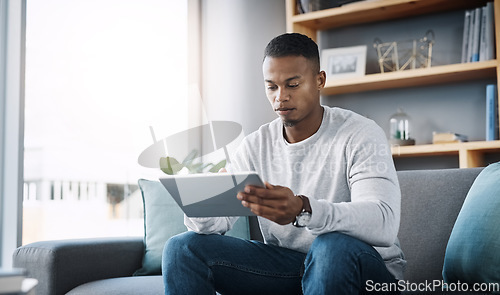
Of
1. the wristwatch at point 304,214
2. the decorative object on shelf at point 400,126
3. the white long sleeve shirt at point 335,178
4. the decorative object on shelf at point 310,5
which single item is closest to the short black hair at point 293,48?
the white long sleeve shirt at point 335,178

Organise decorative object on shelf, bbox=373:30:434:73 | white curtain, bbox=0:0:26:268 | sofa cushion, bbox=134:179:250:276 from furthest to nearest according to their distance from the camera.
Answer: decorative object on shelf, bbox=373:30:434:73 < white curtain, bbox=0:0:26:268 < sofa cushion, bbox=134:179:250:276

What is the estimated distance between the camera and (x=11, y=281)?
0.88m

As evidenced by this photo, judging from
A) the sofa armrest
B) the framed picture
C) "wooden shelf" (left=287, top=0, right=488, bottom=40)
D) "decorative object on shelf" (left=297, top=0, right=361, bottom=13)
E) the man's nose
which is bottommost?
the sofa armrest

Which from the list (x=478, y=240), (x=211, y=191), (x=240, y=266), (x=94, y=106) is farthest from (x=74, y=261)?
(x=94, y=106)

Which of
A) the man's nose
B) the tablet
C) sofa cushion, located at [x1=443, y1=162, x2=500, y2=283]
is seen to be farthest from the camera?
the man's nose

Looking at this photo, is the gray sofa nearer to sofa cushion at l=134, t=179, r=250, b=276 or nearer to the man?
sofa cushion at l=134, t=179, r=250, b=276

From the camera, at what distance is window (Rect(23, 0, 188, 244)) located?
2.77 metres

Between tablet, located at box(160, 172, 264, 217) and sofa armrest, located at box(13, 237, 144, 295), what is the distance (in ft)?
2.02

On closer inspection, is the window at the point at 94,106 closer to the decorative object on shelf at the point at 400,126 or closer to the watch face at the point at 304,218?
the decorative object on shelf at the point at 400,126

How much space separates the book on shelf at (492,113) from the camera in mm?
2896

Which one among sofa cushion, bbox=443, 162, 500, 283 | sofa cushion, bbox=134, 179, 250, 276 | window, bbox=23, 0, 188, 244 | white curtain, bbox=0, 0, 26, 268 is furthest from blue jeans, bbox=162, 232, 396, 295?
window, bbox=23, 0, 188, 244

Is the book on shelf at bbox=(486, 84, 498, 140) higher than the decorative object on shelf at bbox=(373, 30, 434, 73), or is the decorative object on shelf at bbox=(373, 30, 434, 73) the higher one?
the decorative object on shelf at bbox=(373, 30, 434, 73)

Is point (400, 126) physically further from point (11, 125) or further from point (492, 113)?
point (11, 125)

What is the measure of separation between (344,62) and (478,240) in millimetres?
2107
